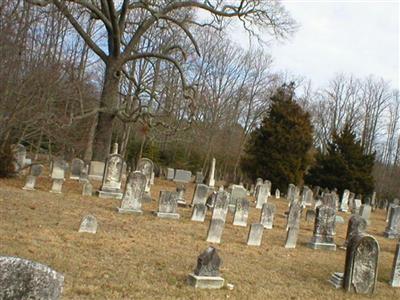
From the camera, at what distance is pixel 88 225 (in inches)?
355

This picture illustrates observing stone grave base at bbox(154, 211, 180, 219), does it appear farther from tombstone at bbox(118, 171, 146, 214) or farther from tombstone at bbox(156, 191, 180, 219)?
tombstone at bbox(118, 171, 146, 214)

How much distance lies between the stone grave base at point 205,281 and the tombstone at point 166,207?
601 cm

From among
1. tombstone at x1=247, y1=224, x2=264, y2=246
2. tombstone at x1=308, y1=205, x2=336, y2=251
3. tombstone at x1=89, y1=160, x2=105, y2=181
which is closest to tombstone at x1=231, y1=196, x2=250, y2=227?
tombstone at x1=308, y1=205, x2=336, y2=251

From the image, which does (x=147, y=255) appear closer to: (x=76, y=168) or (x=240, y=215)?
(x=240, y=215)

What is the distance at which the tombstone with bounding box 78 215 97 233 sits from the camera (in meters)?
8.98

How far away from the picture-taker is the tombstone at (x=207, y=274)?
21.1 ft

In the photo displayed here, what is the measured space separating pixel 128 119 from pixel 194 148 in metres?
18.7

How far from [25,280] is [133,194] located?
9994 millimetres

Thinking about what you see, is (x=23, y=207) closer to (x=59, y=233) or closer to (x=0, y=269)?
(x=59, y=233)

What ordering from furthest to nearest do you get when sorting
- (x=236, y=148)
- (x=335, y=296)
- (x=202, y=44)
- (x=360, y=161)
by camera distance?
(x=236, y=148) < (x=202, y=44) < (x=360, y=161) < (x=335, y=296)

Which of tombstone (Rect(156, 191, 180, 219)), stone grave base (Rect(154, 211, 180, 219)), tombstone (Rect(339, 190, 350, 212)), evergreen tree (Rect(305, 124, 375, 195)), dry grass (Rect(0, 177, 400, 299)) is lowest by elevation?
dry grass (Rect(0, 177, 400, 299))

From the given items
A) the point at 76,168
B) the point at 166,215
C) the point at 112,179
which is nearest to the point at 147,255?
the point at 166,215

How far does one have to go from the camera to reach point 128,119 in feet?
69.4

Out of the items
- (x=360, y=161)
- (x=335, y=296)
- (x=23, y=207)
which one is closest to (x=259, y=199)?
(x=23, y=207)
